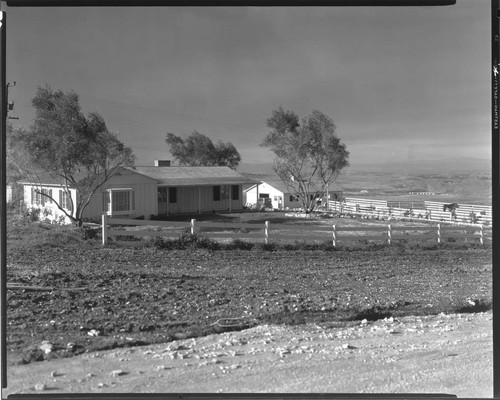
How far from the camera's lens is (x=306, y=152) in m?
5.88

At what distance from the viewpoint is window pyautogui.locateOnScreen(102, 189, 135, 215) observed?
564 centimetres

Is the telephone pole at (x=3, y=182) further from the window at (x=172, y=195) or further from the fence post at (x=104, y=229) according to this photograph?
the window at (x=172, y=195)

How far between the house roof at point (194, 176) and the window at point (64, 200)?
71cm

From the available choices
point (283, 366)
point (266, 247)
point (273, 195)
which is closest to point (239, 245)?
point (266, 247)

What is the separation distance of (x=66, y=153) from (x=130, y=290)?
1.44 m

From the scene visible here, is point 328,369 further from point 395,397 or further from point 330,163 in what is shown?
point 330,163

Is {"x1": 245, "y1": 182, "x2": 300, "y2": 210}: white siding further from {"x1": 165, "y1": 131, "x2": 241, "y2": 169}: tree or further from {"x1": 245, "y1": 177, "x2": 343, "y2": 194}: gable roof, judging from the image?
{"x1": 165, "y1": 131, "x2": 241, "y2": 169}: tree

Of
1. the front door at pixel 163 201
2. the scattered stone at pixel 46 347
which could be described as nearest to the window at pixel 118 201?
the front door at pixel 163 201

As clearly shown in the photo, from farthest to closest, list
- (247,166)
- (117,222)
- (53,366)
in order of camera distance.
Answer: (117,222), (247,166), (53,366)

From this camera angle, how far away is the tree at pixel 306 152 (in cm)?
513

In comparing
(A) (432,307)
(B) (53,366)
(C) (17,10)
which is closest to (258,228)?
(A) (432,307)

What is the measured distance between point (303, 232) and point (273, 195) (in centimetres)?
76

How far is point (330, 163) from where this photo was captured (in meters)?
5.59

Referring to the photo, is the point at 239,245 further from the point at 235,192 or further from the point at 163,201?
the point at 163,201
